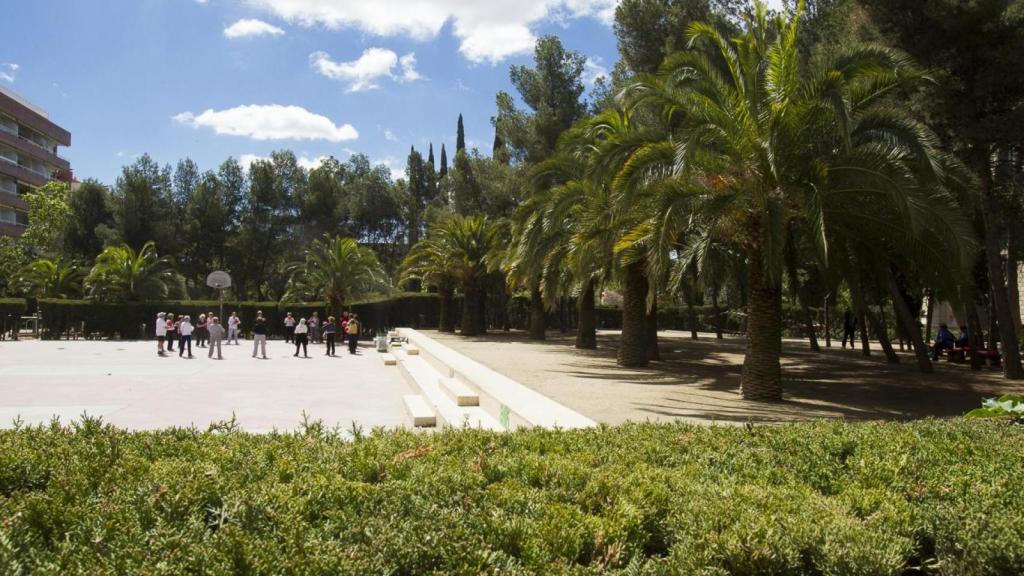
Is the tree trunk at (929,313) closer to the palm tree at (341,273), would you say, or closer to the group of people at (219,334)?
the group of people at (219,334)

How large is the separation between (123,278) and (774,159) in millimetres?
34593

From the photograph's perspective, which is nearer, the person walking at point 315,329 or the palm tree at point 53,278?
the person walking at point 315,329

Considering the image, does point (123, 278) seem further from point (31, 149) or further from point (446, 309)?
point (31, 149)

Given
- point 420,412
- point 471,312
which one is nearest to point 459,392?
point 420,412

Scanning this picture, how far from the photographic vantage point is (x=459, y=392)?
37.2 feet

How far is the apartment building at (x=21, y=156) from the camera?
5719 cm

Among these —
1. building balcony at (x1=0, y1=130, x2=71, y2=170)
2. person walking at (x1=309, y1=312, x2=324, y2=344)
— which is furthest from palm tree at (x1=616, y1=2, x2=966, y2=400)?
building balcony at (x1=0, y1=130, x2=71, y2=170)

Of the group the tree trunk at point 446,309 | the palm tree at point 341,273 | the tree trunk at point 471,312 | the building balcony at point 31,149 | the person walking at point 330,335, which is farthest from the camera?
the building balcony at point 31,149

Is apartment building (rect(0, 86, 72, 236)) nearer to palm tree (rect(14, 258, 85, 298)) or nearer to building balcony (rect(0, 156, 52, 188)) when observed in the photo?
building balcony (rect(0, 156, 52, 188))

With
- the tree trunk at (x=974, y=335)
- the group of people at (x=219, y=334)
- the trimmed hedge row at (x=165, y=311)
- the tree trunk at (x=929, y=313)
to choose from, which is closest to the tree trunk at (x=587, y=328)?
the group of people at (x=219, y=334)

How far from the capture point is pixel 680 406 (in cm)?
1066

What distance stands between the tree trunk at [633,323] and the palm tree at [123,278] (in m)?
26.9

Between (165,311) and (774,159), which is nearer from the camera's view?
(774,159)

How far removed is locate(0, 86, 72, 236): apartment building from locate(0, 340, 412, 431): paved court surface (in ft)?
146
